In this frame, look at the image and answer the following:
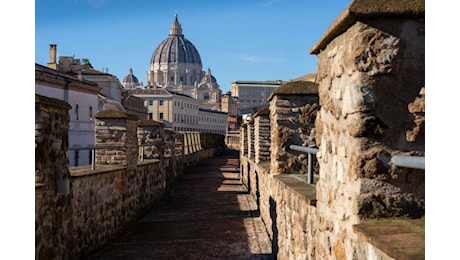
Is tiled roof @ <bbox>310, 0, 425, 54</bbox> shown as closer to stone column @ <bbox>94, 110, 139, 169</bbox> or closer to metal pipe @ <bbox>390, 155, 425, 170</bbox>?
metal pipe @ <bbox>390, 155, 425, 170</bbox>

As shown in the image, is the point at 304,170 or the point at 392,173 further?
the point at 304,170

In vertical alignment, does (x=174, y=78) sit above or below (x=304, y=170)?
above

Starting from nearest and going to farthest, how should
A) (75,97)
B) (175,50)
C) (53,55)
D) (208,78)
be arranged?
(75,97) → (53,55) → (175,50) → (208,78)

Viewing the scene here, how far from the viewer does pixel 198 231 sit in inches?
393

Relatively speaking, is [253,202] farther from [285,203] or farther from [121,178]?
[285,203]

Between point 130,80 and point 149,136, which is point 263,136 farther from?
point 130,80

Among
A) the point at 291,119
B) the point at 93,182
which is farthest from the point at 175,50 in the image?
the point at 291,119

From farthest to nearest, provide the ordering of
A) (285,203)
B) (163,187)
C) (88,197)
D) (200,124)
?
(200,124) → (163,187) → (88,197) → (285,203)

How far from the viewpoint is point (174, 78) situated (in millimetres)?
136625

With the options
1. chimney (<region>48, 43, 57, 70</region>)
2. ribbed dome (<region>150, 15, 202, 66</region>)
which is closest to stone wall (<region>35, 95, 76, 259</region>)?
chimney (<region>48, 43, 57, 70</region>)

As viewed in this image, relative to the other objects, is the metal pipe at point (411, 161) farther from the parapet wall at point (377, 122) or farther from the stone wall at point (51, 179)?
the stone wall at point (51, 179)

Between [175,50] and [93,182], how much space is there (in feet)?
434

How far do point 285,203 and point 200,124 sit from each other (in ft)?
319
